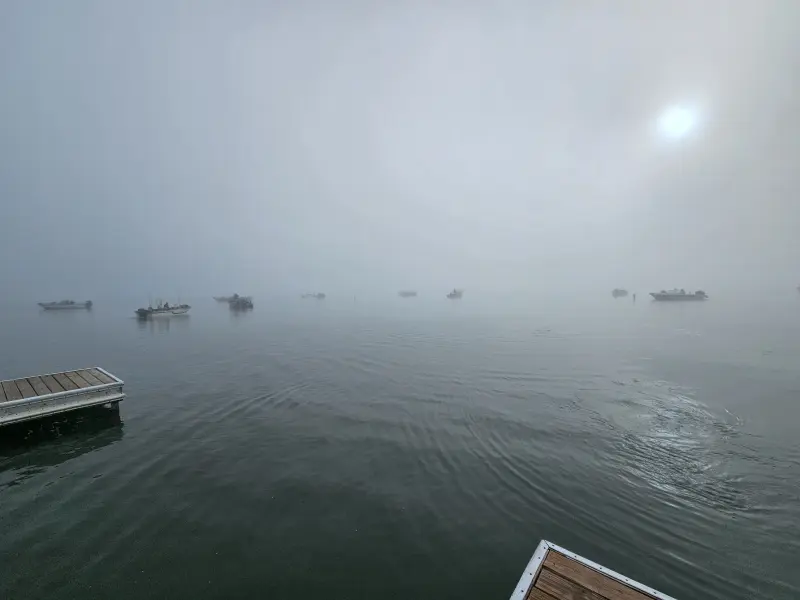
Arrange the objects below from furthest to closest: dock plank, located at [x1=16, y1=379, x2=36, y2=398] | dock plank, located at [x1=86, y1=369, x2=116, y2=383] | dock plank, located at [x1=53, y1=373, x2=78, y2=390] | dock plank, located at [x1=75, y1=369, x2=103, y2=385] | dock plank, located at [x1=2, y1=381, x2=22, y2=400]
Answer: dock plank, located at [x1=86, y1=369, x2=116, y2=383], dock plank, located at [x1=75, y1=369, x2=103, y2=385], dock plank, located at [x1=53, y1=373, x2=78, y2=390], dock plank, located at [x1=16, y1=379, x2=36, y2=398], dock plank, located at [x1=2, y1=381, x2=22, y2=400]

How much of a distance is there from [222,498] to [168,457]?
4380mm

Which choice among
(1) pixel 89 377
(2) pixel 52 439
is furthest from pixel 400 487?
(1) pixel 89 377

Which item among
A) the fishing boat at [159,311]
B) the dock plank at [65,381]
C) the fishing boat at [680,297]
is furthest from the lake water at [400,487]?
the fishing boat at [680,297]

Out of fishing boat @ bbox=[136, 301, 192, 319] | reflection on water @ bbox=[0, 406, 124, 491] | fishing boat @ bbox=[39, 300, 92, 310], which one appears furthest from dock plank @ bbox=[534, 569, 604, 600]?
fishing boat @ bbox=[39, 300, 92, 310]

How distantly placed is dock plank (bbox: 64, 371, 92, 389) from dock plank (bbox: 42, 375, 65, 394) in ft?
1.87

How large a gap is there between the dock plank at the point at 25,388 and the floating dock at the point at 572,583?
66.5 ft

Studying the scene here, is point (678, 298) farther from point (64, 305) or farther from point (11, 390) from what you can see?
point (64, 305)

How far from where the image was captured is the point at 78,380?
16.9 metres

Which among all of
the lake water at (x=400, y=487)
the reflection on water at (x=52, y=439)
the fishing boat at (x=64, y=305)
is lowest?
the lake water at (x=400, y=487)

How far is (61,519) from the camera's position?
962 cm

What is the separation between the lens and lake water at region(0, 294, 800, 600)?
7801mm

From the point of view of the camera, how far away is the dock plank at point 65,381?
1579 centimetres

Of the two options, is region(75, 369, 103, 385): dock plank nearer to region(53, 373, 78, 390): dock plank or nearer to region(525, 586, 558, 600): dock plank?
region(53, 373, 78, 390): dock plank

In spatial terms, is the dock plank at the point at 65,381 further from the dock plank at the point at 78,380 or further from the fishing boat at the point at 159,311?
the fishing boat at the point at 159,311
